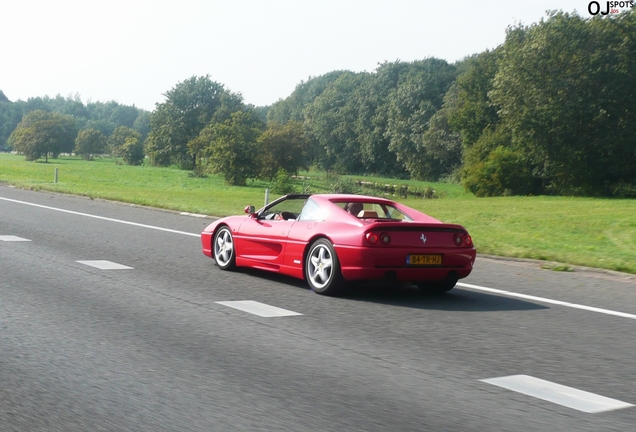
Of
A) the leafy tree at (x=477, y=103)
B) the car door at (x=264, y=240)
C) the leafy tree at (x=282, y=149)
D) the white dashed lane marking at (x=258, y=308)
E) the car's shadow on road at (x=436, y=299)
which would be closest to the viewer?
the white dashed lane marking at (x=258, y=308)

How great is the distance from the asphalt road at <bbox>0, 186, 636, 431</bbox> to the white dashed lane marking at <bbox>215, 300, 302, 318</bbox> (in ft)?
0.45

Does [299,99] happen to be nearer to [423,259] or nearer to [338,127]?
[338,127]

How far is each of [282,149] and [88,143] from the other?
3040 inches

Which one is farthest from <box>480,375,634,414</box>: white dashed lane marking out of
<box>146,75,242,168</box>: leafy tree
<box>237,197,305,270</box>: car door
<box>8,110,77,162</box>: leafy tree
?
<box>8,110,77,162</box>: leafy tree

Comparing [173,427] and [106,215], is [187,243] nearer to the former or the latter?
[106,215]

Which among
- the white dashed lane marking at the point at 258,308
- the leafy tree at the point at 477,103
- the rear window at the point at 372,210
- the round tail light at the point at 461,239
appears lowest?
the white dashed lane marking at the point at 258,308

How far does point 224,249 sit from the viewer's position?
466 inches

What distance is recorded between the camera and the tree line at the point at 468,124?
5634 centimetres

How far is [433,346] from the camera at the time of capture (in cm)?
696

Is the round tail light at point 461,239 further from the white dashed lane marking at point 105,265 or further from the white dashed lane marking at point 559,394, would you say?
the white dashed lane marking at point 105,265

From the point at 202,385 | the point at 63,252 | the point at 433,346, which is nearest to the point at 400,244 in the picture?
the point at 433,346

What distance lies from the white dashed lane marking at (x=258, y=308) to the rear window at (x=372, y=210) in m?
1.86

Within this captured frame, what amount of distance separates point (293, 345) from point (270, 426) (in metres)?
2.23

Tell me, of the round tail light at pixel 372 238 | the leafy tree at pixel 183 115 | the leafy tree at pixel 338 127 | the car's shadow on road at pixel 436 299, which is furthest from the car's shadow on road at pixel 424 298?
the leafy tree at pixel 338 127
